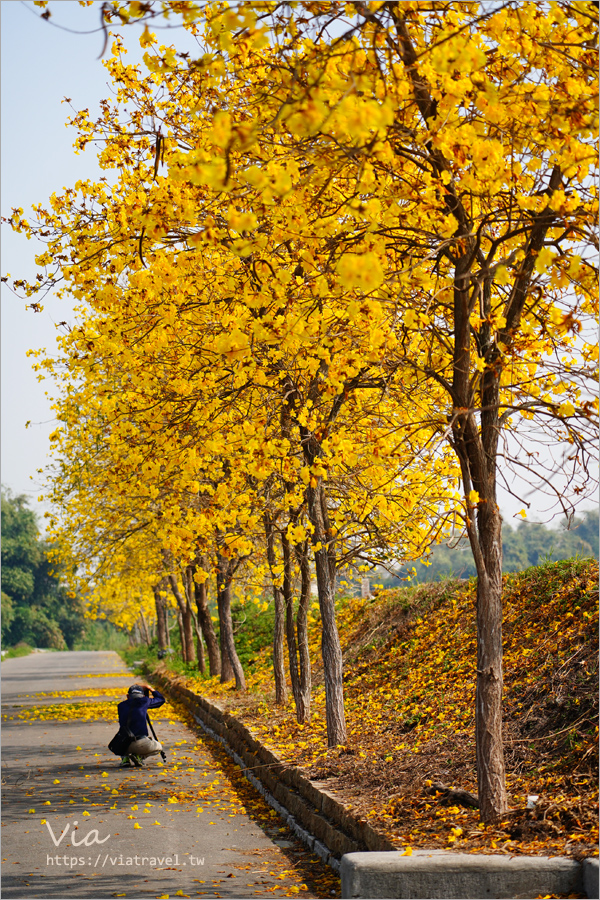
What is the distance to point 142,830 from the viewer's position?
714cm

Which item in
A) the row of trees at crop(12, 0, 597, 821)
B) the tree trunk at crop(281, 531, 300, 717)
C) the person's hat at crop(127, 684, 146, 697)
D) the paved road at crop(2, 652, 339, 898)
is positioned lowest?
the paved road at crop(2, 652, 339, 898)

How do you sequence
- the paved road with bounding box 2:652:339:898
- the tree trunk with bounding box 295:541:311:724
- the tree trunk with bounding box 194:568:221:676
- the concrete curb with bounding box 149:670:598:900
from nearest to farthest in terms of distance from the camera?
the concrete curb with bounding box 149:670:598:900 → the paved road with bounding box 2:652:339:898 → the tree trunk with bounding box 295:541:311:724 → the tree trunk with bounding box 194:568:221:676

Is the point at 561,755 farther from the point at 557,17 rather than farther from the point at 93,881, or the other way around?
the point at 557,17

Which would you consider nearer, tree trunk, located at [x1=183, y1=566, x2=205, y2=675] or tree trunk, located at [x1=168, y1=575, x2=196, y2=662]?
tree trunk, located at [x1=183, y1=566, x2=205, y2=675]

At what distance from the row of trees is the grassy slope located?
1.63ft

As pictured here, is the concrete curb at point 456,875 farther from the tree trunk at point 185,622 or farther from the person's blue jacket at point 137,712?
the tree trunk at point 185,622

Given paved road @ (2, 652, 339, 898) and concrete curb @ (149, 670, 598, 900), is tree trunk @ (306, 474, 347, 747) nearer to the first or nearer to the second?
paved road @ (2, 652, 339, 898)

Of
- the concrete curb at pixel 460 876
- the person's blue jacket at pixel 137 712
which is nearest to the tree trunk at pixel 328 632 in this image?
the person's blue jacket at pixel 137 712

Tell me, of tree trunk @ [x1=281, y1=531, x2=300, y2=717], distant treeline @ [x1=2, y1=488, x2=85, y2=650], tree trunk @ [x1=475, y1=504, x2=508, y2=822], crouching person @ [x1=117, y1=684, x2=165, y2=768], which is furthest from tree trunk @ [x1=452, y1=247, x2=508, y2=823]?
distant treeline @ [x1=2, y1=488, x2=85, y2=650]

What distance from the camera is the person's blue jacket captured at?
10500 millimetres

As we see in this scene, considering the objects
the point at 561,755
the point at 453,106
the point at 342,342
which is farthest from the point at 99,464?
the point at 453,106

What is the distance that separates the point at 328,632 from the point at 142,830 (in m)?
2.73

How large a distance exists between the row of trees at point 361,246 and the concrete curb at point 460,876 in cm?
89

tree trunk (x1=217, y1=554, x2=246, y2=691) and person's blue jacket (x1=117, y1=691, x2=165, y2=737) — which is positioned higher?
tree trunk (x1=217, y1=554, x2=246, y2=691)
